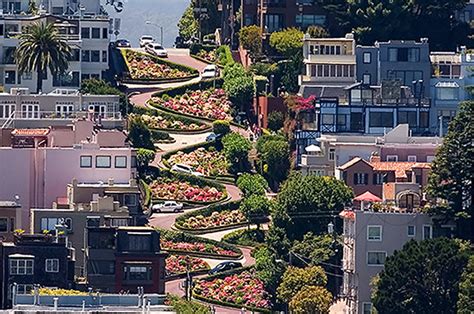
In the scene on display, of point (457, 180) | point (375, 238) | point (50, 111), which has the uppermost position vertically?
point (50, 111)

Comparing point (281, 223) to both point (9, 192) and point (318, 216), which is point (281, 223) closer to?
point (318, 216)

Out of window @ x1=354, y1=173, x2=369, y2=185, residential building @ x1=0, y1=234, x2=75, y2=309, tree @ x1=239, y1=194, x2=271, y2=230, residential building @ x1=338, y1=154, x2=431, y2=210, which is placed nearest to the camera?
residential building @ x1=0, y1=234, x2=75, y2=309

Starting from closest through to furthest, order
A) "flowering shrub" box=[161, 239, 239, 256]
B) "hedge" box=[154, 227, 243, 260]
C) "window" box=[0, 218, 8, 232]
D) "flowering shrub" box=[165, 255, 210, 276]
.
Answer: "window" box=[0, 218, 8, 232], "flowering shrub" box=[165, 255, 210, 276], "flowering shrub" box=[161, 239, 239, 256], "hedge" box=[154, 227, 243, 260]

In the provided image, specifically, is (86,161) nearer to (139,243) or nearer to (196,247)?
(196,247)

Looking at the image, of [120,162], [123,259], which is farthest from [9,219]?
[120,162]

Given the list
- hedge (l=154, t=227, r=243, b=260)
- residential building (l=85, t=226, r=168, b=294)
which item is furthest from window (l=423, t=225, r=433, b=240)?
residential building (l=85, t=226, r=168, b=294)

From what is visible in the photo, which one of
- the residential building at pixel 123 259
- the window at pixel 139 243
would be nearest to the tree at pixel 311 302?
the residential building at pixel 123 259

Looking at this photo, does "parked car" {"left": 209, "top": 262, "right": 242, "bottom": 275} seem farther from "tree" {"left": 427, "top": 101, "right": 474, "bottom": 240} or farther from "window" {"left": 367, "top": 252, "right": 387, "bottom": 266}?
"tree" {"left": 427, "top": 101, "right": 474, "bottom": 240}

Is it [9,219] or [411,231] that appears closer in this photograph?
[9,219]
